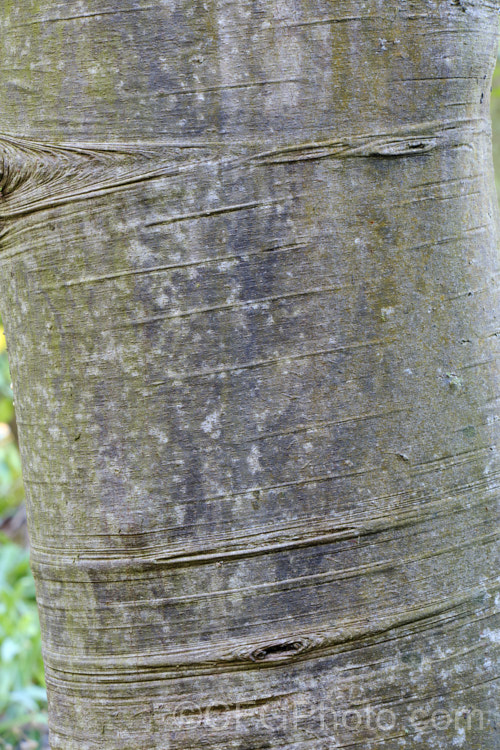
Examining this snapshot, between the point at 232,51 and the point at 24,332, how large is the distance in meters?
0.45

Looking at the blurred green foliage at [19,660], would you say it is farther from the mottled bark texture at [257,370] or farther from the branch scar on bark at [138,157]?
the branch scar on bark at [138,157]

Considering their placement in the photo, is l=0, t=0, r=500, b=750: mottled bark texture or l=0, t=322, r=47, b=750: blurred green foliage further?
l=0, t=322, r=47, b=750: blurred green foliage

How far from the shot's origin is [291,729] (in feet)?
2.77

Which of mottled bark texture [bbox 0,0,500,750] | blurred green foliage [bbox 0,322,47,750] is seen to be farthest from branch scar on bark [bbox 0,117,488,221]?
blurred green foliage [bbox 0,322,47,750]

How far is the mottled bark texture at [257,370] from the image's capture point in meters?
0.85

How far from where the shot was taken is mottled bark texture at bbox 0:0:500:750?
0.85m

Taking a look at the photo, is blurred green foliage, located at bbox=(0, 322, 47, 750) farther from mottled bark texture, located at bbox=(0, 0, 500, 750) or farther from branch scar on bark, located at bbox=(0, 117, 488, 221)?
branch scar on bark, located at bbox=(0, 117, 488, 221)

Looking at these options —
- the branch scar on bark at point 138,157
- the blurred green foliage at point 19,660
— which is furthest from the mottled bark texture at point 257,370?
the blurred green foliage at point 19,660

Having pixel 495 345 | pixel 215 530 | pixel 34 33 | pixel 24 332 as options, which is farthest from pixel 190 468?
pixel 34 33

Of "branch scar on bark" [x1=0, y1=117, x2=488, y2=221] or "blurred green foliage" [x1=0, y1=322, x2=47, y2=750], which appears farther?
"blurred green foliage" [x1=0, y1=322, x2=47, y2=750]

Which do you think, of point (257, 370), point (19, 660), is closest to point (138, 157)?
point (257, 370)

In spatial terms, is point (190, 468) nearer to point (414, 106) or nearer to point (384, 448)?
point (384, 448)

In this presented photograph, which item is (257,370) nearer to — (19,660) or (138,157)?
(138,157)

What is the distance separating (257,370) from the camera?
0.86 meters
